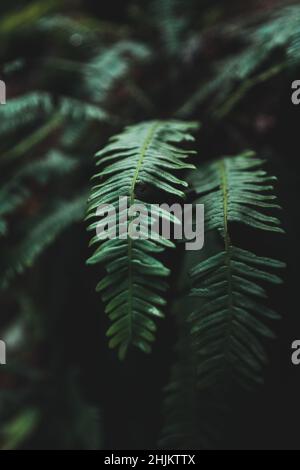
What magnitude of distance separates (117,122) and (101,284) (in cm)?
76

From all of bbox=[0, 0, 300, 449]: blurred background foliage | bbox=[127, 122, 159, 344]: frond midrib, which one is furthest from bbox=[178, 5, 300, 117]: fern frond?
bbox=[127, 122, 159, 344]: frond midrib

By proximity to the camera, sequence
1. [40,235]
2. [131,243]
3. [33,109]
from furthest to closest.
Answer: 1. [33,109]
2. [40,235]
3. [131,243]

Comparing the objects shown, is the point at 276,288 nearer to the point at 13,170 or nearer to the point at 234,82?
the point at 234,82

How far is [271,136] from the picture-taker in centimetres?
115

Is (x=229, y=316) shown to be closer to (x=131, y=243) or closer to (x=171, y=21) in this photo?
(x=131, y=243)

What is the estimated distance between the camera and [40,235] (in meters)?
1.03

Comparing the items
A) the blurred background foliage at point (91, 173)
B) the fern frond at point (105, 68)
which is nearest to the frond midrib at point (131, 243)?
the blurred background foliage at point (91, 173)

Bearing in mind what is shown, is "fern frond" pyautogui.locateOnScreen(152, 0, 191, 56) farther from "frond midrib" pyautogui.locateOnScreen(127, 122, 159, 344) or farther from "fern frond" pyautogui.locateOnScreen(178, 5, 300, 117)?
"frond midrib" pyautogui.locateOnScreen(127, 122, 159, 344)

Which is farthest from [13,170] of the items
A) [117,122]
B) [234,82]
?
[234,82]

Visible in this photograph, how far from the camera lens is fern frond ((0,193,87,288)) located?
3.21 feet

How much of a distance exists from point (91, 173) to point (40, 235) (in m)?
0.31

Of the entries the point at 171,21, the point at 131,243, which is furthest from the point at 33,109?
the point at 131,243

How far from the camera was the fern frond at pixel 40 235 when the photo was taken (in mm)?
979

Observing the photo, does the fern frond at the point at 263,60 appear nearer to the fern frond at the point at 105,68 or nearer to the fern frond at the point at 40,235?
the fern frond at the point at 105,68
